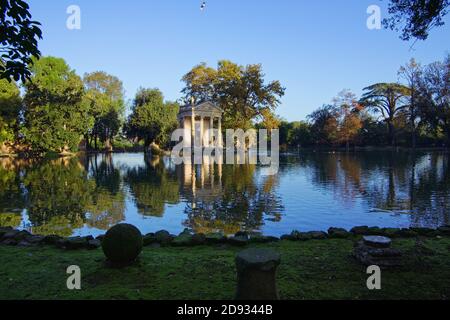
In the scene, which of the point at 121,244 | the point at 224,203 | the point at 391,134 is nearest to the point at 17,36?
the point at 121,244

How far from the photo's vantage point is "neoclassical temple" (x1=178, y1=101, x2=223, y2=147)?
192 feet

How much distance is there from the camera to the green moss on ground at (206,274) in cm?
562

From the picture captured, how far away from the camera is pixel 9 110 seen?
54.3m

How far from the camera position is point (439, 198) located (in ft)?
52.8

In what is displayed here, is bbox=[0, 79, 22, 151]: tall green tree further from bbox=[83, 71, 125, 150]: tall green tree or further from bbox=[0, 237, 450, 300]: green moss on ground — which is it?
bbox=[0, 237, 450, 300]: green moss on ground

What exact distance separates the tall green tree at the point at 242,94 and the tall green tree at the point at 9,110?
30198mm

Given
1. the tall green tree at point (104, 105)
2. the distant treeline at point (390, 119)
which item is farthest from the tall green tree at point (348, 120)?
the tall green tree at point (104, 105)

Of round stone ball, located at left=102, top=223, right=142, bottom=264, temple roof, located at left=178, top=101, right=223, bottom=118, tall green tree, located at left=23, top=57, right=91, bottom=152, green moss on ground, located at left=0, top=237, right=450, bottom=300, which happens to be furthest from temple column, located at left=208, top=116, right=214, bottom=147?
round stone ball, located at left=102, top=223, right=142, bottom=264

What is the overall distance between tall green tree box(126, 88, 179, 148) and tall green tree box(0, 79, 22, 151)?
17.5m

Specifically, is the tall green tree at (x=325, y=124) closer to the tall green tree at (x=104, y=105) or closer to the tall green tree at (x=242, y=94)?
the tall green tree at (x=242, y=94)

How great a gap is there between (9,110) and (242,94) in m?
35.1

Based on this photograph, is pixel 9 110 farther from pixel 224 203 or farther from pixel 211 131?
pixel 224 203

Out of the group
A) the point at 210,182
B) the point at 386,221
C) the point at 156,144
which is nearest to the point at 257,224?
the point at 386,221

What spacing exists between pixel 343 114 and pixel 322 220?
213ft
